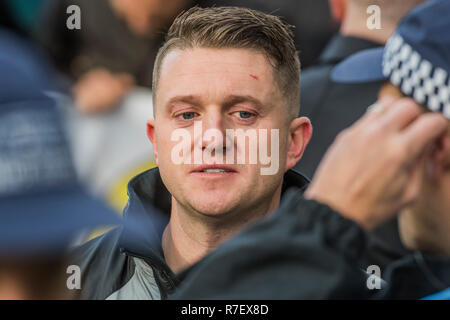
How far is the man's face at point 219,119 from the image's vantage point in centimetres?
→ 168

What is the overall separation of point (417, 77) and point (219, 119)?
41cm

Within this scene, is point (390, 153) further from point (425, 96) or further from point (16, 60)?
point (16, 60)

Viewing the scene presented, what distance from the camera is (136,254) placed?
5.63 ft

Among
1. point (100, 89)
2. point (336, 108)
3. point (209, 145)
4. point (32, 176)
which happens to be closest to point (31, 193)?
point (32, 176)

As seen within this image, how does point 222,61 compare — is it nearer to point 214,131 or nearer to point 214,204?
point 214,131

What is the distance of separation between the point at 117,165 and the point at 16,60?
142 centimetres

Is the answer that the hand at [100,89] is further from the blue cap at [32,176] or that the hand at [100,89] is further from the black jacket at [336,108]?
the blue cap at [32,176]

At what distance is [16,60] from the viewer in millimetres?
1048

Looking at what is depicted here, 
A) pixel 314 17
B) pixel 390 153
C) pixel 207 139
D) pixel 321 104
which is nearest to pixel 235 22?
pixel 207 139

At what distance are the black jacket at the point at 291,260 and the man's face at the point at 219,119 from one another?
344 millimetres

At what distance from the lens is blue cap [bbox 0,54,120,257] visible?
1.01 metres

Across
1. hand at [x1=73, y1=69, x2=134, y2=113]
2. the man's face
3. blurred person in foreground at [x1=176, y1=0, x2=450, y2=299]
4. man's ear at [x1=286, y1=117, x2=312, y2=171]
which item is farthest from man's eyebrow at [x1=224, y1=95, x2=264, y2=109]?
hand at [x1=73, y1=69, x2=134, y2=113]

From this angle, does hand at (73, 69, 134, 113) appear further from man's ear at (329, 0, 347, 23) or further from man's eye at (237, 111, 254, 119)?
man's eye at (237, 111, 254, 119)

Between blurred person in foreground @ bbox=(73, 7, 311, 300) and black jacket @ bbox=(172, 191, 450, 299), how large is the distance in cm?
36
